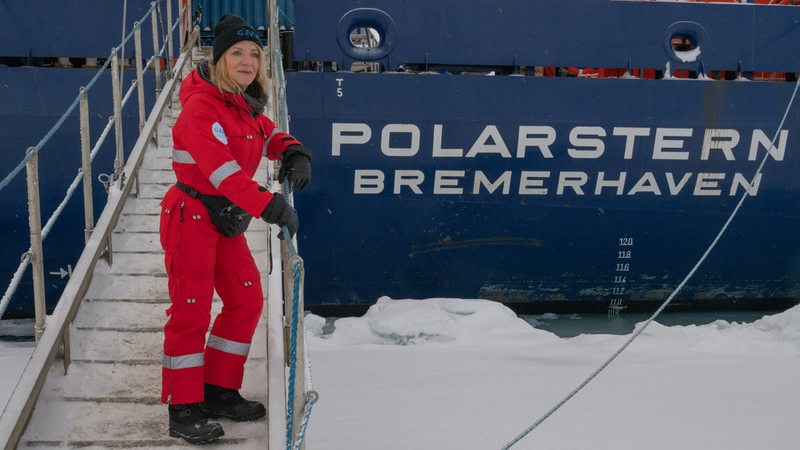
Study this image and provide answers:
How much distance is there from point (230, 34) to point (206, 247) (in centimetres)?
65

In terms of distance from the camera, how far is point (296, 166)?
7.97 feet

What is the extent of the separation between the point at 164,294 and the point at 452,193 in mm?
3181

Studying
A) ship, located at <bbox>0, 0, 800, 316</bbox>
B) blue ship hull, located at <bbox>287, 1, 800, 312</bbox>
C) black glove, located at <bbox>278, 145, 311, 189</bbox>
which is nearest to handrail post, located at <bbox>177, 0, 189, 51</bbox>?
ship, located at <bbox>0, 0, 800, 316</bbox>

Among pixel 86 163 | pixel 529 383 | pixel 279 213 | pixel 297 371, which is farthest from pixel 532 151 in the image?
pixel 297 371

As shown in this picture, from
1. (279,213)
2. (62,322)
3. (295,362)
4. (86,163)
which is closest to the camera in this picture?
(295,362)

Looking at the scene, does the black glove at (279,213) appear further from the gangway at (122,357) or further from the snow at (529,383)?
the snow at (529,383)

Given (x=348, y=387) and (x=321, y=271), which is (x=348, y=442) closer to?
(x=348, y=387)

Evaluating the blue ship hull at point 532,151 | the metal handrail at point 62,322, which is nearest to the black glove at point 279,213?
the metal handrail at point 62,322

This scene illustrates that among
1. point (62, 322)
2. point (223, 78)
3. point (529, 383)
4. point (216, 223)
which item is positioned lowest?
point (529, 383)

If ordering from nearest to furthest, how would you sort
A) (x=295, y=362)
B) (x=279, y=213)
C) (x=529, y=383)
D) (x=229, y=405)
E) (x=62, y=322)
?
1. (x=295, y=362)
2. (x=279, y=213)
3. (x=229, y=405)
4. (x=62, y=322)
5. (x=529, y=383)

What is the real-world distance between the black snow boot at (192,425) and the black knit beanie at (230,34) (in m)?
1.10

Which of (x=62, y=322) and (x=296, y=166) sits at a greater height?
(x=296, y=166)

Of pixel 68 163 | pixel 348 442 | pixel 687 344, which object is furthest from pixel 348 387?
pixel 68 163

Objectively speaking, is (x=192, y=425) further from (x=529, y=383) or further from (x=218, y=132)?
(x=529, y=383)
